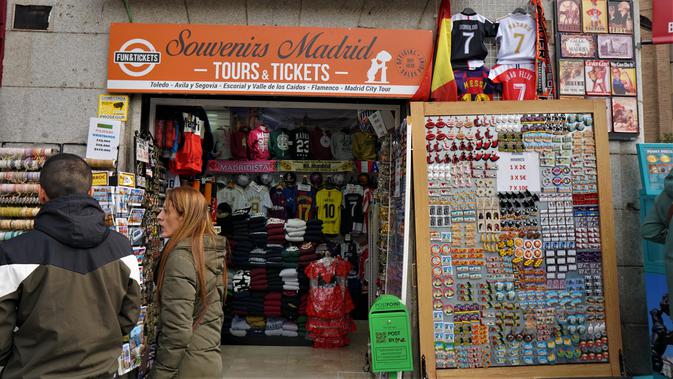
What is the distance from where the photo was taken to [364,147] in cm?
655

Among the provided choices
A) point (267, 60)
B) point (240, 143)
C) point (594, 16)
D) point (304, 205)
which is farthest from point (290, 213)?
point (594, 16)

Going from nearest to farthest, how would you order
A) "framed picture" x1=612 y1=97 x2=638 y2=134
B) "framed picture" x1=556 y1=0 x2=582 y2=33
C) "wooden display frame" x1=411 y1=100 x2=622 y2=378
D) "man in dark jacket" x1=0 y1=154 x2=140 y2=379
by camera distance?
"man in dark jacket" x1=0 y1=154 x2=140 y2=379, "wooden display frame" x1=411 y1=100 x2=622 y2=378, "framed picture" x1=612 y1=97 x2=638 y2=134, "framed picture" x1=556 y1=0 x2=582 y2=33

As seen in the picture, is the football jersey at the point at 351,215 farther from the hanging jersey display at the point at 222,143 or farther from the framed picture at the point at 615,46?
the framed picture at the point at 615,46

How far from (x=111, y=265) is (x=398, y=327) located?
7.55ft

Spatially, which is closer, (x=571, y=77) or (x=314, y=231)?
(x=571, y=77)

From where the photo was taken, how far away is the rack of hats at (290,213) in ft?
18.6

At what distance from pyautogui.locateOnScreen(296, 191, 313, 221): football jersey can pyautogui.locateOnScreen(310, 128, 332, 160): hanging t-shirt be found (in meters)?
0.60

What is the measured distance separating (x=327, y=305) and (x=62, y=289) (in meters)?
4.04

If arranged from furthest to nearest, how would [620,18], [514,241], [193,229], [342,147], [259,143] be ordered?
[342,147], [259,143], [620,18], [514,241], [193,229]

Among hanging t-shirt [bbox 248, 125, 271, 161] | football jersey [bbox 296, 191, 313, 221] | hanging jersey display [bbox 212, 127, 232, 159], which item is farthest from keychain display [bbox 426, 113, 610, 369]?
hanging jersey display [bbox 212, 127, 232, 159]

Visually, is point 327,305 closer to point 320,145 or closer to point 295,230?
point 295,230

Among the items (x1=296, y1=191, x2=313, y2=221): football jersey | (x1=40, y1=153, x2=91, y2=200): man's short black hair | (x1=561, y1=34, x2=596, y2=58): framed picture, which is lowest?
(x1=40, y1=153, x2=91, y2=200): man's short black hair

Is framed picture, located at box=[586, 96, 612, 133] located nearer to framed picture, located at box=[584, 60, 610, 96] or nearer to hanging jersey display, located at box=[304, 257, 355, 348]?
framed picture, located at box=[584, 60, 610, 96]

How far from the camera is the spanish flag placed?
390cm
